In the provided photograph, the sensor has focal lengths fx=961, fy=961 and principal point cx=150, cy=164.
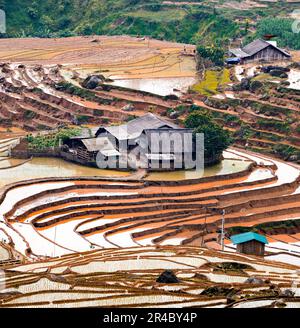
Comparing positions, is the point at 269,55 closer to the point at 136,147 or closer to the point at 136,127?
the point at 136,127

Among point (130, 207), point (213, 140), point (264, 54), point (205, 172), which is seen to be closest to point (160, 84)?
point (264, 54)

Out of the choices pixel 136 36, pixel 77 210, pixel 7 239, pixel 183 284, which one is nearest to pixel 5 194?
pixel 77 210

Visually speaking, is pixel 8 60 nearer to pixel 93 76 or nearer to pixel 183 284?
pixel 93 76

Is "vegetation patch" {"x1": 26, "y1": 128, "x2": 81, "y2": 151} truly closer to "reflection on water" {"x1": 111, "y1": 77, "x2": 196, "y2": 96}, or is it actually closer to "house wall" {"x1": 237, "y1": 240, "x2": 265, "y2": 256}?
"reflection on water" {"x1": 111, "y1": 77, "x2": 196, "y2": 96}

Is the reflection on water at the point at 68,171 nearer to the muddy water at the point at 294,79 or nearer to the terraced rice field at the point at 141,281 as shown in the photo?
the terraced rice field at the point at 141,281
